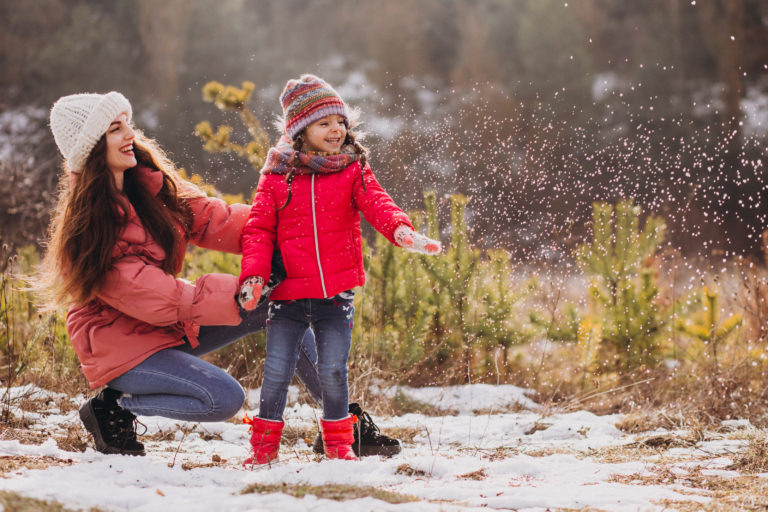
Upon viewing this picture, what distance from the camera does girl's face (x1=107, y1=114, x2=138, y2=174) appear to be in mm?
2490

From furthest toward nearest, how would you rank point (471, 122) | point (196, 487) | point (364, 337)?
point (471, 122)
point (364, 337)
point (196, 487)

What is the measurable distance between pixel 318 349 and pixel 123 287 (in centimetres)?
74

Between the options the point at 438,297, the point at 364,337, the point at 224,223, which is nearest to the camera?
the point at 224,223

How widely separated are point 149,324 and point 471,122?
16371mm

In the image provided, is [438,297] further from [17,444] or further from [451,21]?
[451,21]

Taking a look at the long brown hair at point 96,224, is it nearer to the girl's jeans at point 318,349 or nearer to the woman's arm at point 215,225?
the woman's arm at point 215,225

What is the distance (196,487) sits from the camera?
6.76 feet

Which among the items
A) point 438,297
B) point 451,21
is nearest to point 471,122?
point 451,21

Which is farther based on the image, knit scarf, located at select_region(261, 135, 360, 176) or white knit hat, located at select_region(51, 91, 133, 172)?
knit scarf, located at select_region(261, 135, 360, 176)

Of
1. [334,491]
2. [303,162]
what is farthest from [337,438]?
[303,162]

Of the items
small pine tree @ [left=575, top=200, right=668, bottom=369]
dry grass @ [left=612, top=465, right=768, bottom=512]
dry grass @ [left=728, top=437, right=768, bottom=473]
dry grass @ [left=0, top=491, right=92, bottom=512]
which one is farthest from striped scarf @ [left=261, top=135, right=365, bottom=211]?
small pine tree @ [left=575, top=200, right=668, bottom=369]

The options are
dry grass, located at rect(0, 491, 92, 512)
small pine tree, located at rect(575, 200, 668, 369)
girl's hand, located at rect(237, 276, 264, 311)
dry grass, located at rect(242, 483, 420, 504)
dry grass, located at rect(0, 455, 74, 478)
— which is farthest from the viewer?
small pine tree, located at rect(575, 200, 668, 369)

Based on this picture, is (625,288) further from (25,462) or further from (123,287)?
(25,462)

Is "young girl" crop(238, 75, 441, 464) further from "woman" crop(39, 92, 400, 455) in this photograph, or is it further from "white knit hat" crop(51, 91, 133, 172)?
"white knit hat" crop(51, 91, 133, 172)
